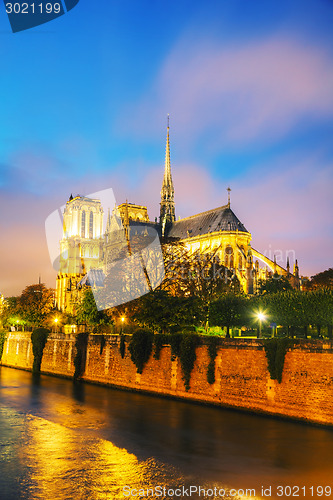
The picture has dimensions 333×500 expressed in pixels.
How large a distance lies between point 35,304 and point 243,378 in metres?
45.0

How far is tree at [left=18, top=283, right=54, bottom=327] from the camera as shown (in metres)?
58.0

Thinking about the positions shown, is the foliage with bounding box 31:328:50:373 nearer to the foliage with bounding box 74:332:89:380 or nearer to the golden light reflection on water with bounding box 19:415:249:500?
the foliage with bounding box 74:332:89:380

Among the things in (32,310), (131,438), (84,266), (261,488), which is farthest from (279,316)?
(84,266)

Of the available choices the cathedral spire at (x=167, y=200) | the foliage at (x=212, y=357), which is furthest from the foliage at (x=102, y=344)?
the cathedral spire at (x=167, y=200)

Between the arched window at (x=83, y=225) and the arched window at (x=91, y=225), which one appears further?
the arched window at (x=91, y=225)

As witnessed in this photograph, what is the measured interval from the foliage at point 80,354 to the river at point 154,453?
26.6 feet

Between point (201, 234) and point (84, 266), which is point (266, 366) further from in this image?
point (84, 266)

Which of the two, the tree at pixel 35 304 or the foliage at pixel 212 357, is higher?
the tree at pixel 35 304

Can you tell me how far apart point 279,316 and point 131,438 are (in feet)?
48.0

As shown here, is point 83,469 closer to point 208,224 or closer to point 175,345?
point 175,345

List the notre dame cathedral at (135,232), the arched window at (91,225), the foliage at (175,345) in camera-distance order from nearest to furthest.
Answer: the foliage at (175,345) → the notre dame cathedral at (135,232) → the arched window at (91,225)

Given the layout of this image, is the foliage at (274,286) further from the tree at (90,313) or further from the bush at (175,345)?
the bush at (175,345)

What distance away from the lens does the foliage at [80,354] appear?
32.7m

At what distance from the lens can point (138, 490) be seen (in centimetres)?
1192
